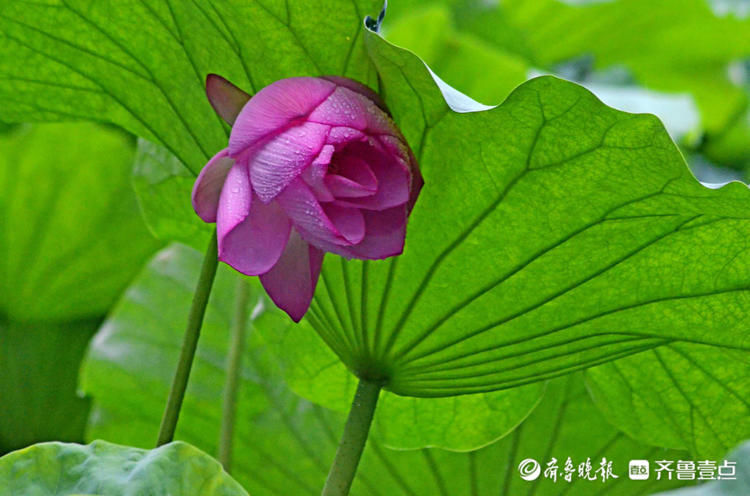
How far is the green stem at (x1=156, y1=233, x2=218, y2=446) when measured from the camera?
2.12 ft

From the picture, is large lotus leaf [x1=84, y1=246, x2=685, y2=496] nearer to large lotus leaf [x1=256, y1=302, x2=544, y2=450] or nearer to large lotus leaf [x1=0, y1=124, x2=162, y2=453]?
large lotus leaf [x1=256, y1=302, x2=544, y2=450]

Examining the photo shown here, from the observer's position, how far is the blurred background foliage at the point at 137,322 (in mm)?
865

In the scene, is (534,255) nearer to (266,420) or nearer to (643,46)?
(266,420)

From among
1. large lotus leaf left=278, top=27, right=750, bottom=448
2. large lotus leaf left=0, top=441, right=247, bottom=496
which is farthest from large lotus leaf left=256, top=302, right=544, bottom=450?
large lotus leaf left=0, top=441, right=247, bottom=496

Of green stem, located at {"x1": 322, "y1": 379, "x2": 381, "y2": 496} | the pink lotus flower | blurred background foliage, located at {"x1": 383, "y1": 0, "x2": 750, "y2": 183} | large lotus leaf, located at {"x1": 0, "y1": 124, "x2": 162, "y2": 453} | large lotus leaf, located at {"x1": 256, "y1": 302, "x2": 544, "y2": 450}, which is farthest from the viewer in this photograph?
blurred background foliage, located at {"x1": 383, "y1": 0, "x2": 750, "y2": 183}

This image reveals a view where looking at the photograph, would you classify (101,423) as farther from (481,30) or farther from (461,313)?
(481,30)

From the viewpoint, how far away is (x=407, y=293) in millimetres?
605

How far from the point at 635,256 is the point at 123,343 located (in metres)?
0.64

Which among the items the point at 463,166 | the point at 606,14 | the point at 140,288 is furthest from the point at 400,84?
the point at 606,14

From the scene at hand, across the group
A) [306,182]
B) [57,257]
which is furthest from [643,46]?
[306,182]

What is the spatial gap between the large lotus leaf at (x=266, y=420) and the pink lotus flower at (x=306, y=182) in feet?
0.93


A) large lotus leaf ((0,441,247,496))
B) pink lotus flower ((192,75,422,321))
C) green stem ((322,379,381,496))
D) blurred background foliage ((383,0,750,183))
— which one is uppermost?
blurred background foliage ((383,0,750,183))

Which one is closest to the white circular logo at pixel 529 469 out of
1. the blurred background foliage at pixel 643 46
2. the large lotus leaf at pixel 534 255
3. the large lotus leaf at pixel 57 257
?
the large lotus leaf at pixel 534 255

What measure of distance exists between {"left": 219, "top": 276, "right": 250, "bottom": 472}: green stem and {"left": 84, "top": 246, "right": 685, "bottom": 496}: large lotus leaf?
0.04 m
